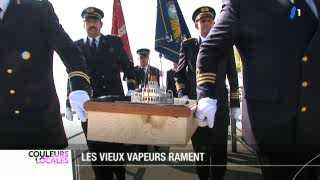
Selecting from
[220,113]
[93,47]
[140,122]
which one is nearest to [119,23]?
[93,47]

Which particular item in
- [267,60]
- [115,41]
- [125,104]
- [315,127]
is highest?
[115,41]

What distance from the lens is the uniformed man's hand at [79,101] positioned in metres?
1.87

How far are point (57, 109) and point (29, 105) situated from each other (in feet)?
0.52

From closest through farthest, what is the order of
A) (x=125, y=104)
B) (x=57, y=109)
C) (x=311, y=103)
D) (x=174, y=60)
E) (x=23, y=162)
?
(x=125, y=104) < (x=311, y=103) < (x=23, y=162) < (x=57, y=109) < (x=174, y=60)

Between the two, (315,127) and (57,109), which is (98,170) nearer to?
(57,109)

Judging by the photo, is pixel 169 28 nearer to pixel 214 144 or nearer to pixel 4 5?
pixel 214 144

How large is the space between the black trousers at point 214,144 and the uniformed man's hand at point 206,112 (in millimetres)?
1532

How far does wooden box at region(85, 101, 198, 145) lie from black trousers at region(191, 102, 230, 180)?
1.69 m

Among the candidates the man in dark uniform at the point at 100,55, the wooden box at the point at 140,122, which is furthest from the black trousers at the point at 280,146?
the man in dark uniform at the point at 100,55

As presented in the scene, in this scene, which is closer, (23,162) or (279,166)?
(279,166)

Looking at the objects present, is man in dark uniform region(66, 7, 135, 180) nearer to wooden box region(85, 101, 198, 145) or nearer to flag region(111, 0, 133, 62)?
flag region(111, 0, 133, 62)

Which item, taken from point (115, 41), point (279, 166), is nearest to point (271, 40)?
point (279, 166)

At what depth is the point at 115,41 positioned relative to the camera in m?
3.46

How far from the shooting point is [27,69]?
2045mm
